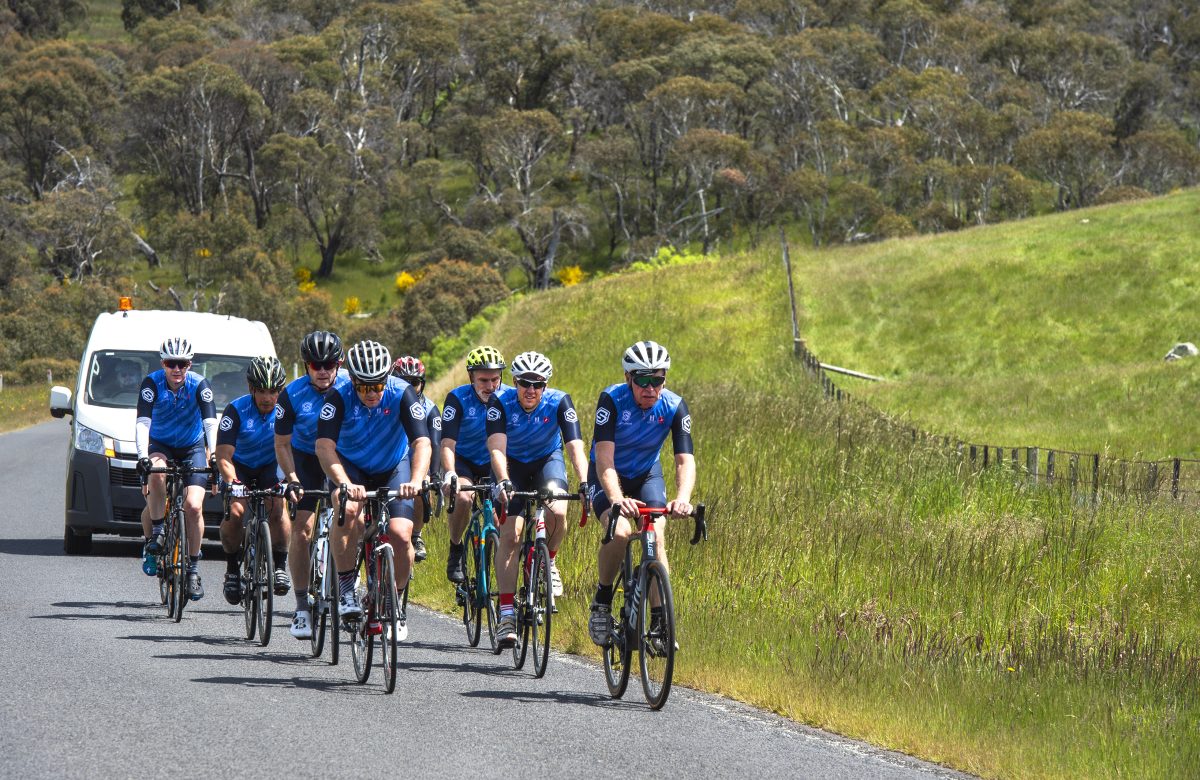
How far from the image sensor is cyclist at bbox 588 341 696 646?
29.5 ft

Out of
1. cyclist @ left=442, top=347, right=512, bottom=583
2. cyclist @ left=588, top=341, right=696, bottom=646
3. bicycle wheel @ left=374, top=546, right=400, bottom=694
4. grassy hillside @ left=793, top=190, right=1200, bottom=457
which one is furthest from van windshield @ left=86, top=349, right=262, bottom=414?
grassy hillside @ left=793, top=190, right=1200, bottom=457

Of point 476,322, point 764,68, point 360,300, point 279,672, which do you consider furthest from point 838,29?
point 279,672

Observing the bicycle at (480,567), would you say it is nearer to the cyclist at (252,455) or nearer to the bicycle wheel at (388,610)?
the cyclist at (252,455)

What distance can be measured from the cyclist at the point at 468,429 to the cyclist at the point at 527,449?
64cm

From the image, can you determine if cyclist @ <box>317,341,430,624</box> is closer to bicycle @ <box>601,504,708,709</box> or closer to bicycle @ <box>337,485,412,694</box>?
bicycle @ <box>337,485,412,694</box>

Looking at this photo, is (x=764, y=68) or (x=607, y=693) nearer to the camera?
(x=607, y=693)

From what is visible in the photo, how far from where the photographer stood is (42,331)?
77.8 meters

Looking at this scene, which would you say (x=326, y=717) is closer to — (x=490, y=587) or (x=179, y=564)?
(x=490, y=587)

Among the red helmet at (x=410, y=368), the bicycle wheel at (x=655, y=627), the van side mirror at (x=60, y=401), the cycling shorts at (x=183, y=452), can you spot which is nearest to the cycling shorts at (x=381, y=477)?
the bicycle wheel at (x=655, y=627)

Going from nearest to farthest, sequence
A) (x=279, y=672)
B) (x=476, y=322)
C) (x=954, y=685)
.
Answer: (x=954, y=685)
(x=279, y=672)
(x=476, y=322)

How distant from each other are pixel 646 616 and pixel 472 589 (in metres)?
2.78

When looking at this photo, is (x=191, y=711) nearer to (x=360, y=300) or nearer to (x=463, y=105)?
(x=360, y=300)

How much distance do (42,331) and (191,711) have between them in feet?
244

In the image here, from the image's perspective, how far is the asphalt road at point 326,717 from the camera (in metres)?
7.09
